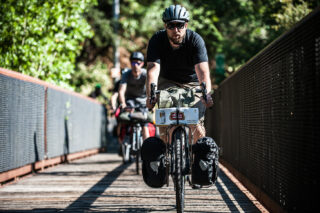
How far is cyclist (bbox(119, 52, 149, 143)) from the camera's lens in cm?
951

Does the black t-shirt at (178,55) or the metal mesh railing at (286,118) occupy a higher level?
the black t-shirt at (178,55)

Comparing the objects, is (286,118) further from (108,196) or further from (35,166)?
(35,166)

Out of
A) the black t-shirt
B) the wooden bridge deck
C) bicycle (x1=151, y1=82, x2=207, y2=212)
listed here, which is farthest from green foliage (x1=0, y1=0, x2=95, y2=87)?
bicycle (x1=151, y1=82, x2=207, y2=212)

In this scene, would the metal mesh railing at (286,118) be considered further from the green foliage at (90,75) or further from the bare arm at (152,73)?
the green foliage at (90,75)

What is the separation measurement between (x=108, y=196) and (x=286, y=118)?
2.95m

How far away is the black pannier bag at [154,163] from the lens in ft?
16.1

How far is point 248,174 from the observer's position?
7066mm

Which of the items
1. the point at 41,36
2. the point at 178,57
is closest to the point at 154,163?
the point at 178,57

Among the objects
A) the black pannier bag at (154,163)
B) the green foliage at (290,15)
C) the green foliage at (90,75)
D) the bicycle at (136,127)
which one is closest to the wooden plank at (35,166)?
the bicycle at (136,127)

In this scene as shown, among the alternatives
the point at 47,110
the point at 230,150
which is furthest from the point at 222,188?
the point at 47,110

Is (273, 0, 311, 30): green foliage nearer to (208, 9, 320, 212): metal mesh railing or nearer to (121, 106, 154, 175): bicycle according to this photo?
(121, 106, 154, 175): bicycle

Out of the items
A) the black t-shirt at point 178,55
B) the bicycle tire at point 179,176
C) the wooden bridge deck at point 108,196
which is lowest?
the wooden bridge deck at point 108,196

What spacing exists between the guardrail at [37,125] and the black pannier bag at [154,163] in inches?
123

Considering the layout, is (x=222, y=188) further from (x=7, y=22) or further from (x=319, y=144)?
(x=7, y=22)
